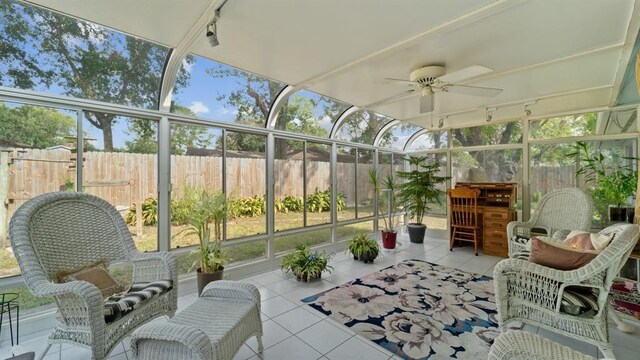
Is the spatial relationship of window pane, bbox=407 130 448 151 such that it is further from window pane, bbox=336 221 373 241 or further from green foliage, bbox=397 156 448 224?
window pane, bbox=336 221 373 241

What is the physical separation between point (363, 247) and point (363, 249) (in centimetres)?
4

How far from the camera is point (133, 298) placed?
6.27 feet

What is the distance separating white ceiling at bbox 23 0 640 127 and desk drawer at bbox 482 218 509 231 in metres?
2.30

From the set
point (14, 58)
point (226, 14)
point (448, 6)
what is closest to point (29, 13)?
point (14, 58)

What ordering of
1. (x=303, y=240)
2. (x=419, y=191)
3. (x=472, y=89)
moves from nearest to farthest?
(x=472, y=89) → (x=303, y=240) → (x=419, y=191)

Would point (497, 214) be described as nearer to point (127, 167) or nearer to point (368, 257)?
point (368, 257)

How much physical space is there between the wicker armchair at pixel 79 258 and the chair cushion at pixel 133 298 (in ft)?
0.14

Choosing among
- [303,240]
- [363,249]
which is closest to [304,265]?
[363,249]

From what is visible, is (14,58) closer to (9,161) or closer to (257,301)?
(9,161)

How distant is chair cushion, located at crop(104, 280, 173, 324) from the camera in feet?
5.82

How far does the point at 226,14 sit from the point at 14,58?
2.03 m

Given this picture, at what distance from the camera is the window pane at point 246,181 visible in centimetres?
382

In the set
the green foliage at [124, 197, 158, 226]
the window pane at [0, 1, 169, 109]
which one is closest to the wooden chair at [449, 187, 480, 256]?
the green foliage at [124, 197, 158, 226]

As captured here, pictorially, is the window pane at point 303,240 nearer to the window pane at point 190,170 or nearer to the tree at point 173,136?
the window pane at point 190,170
